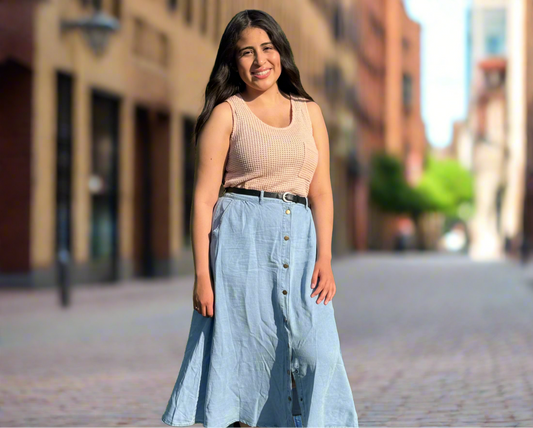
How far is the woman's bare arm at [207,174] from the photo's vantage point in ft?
13.7

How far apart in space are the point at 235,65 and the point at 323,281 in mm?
893

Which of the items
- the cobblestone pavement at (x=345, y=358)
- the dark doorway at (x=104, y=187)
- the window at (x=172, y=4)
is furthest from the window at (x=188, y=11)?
the cobblestone pavement at (x=345, y=358)

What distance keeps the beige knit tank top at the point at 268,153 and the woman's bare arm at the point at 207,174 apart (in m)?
0.04

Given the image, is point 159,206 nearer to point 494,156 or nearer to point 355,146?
point 355,146

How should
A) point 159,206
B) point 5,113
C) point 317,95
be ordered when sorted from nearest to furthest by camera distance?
point 5,113, point 159,206, point 317,95

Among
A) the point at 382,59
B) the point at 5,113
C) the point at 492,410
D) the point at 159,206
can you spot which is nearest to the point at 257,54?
the point at 492,410

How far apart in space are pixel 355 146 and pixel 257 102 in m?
54.8

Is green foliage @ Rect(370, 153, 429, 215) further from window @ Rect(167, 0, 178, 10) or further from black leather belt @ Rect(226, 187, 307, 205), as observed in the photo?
black leather belt @ Rect(226, 187, 307, 205)

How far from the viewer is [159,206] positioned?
2577cm

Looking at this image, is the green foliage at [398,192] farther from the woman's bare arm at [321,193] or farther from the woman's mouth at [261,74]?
the woman's mouth at [261,74]

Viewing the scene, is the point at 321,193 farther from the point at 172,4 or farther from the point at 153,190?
the point at 172,4

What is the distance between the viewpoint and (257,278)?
4184 mm

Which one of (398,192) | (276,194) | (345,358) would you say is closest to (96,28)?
(345,358)

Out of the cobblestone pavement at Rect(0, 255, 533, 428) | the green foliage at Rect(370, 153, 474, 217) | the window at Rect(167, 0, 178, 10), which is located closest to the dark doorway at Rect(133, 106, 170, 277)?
the window at Rect(167, 0, 178, 10)
